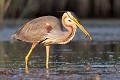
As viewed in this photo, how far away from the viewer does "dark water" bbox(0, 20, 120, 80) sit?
932 centimetres

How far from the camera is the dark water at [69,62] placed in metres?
9.32

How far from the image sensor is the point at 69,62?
11.6 metres

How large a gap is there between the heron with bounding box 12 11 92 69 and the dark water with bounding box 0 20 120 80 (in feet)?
1.74

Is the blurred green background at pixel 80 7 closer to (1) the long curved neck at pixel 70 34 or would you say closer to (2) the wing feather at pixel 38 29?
(2) the wing feather at pixel 38 29

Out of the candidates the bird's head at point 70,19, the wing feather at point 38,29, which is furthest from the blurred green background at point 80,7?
the bird's head at point 70,19

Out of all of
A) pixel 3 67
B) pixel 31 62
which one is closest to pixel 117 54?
pixel 31 62

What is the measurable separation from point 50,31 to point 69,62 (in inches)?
46.1

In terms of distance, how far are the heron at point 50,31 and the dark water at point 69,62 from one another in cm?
53

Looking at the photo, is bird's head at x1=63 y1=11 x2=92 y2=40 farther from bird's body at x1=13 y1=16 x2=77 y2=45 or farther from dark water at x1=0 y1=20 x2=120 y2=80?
dark water at x1=0 y1=20 x2=120 y2=80

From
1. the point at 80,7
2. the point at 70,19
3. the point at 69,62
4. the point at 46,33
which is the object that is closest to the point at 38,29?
the point at 46,33

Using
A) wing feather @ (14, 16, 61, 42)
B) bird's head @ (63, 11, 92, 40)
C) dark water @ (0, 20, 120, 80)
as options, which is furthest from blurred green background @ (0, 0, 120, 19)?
bird's head @ (63, 11, 92, 40)

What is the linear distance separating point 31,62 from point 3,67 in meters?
1.17

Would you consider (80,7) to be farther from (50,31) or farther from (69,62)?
(50,31)

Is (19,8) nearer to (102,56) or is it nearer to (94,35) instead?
(94,35)
